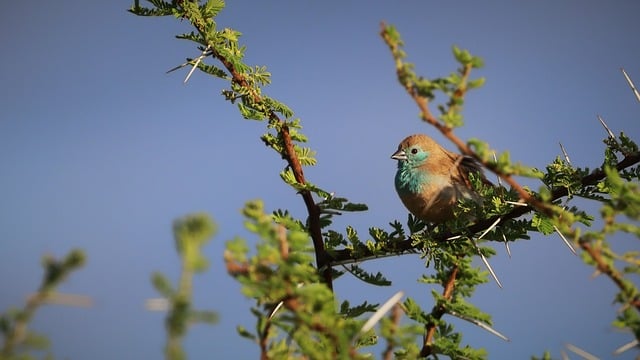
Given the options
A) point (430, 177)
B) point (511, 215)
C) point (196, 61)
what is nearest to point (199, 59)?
point (196, 61)

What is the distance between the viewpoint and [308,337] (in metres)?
1.58

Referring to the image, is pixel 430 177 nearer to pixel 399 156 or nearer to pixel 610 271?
pixel 399 156

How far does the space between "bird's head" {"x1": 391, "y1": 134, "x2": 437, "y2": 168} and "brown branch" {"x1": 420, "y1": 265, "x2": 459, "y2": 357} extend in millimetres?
3845

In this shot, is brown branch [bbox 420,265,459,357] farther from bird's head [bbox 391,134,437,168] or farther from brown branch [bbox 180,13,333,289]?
bird's head [bbox 391,134,437,168]

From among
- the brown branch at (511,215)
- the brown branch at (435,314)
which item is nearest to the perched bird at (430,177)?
the brown branch at (511,215)

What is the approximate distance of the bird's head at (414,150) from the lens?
6145 millimetres

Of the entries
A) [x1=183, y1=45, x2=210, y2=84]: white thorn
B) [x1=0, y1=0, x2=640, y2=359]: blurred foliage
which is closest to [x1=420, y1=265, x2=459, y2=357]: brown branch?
[x1=0, y1=0, x2=640, y2=359]: blurred foliage

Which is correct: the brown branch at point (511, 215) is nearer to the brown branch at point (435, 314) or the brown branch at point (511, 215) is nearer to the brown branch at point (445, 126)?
the brown branch at point (435, 314)

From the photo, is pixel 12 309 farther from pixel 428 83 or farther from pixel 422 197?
pixel 422 197

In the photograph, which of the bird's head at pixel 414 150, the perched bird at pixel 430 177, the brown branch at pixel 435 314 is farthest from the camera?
the bird's head at pixel 414 150

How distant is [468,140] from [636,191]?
1.66 ft

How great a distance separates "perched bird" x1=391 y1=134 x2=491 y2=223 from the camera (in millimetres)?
4598

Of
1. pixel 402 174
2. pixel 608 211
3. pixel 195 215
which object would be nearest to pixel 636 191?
pixel 608 211

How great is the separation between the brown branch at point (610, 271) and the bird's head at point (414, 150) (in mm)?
4379
